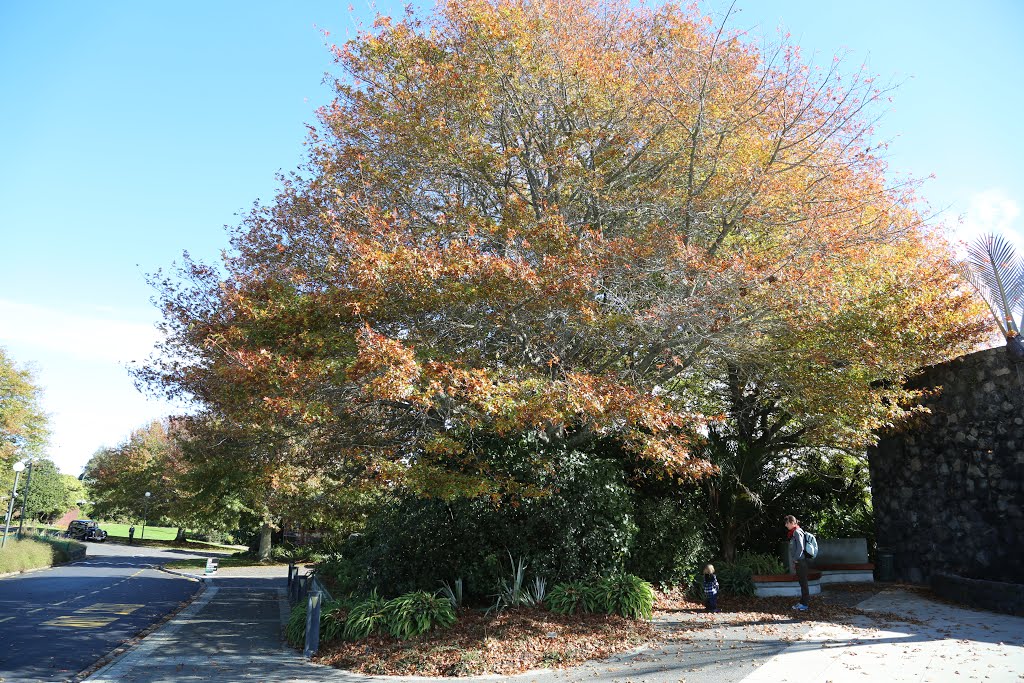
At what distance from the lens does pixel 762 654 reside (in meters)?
7.86

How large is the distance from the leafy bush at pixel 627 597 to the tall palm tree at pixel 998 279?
762 cm

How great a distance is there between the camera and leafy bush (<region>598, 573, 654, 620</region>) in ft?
33.3

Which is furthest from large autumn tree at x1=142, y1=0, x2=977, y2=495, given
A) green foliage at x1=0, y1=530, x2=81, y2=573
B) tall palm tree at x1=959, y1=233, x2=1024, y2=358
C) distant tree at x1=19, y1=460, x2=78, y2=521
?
distant tree at x1=19, y1=460, x2=78, y2=521

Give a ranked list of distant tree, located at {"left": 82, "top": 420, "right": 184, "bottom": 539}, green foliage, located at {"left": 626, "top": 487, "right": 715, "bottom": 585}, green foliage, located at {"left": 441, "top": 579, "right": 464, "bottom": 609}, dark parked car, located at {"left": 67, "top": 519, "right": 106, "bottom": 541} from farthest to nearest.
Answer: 1. dark parked car, located at {"left": 67, "top": 519, "right": 106, "bottom": 541}
2. distant tree, located at {"left": 82, "top": 420, "right": 184, "bottom": 539}
3. green foliage, located at {"left": 626, "top": 487, "right": 715, "bottom": 585}
4. green foliage, located at {"left": 441, "top": 579, "right": 464, "bottom": 609}

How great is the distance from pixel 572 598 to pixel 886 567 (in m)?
7.54

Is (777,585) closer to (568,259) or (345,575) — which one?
(568,259)

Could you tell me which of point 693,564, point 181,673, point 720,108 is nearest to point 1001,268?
point 720,108

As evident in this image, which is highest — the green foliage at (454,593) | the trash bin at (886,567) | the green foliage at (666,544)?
the green foliage at (666,544)

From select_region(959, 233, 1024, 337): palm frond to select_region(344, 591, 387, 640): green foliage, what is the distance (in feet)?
38.5

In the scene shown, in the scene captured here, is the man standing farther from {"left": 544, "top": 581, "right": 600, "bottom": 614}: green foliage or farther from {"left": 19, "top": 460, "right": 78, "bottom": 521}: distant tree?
{"left": 19, "top": 460, "right": 78, "bottom": 521}: distant tree

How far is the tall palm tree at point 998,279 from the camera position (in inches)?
448

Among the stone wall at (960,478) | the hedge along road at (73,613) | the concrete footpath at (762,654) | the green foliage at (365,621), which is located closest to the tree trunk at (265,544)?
the hedge along road at (73,613)

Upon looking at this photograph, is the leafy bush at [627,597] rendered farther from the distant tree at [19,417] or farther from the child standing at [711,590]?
the distant tree at [19,417]

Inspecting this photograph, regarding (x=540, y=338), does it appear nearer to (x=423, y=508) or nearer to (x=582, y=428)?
(x=582, y=428)
